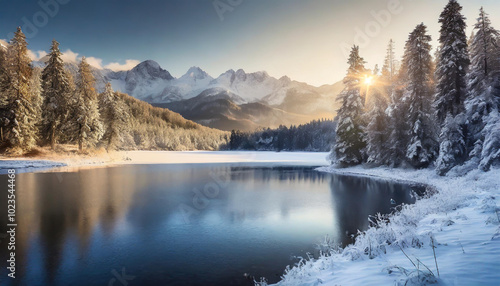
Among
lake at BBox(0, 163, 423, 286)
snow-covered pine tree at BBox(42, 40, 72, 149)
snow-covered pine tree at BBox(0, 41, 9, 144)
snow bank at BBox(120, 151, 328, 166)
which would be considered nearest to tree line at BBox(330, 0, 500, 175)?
lake at BBox(0, 163, 423, 286)

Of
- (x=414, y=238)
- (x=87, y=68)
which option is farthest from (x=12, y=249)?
(x=87, y=68)

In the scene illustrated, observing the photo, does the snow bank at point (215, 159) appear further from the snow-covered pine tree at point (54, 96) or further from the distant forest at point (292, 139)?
the distant forest at point (292, 139)

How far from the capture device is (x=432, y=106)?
1009 inches

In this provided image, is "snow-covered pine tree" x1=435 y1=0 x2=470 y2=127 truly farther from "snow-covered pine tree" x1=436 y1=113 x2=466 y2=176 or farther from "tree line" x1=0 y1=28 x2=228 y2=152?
"tree line" x1=0 y1=28 x2=228 y2=152

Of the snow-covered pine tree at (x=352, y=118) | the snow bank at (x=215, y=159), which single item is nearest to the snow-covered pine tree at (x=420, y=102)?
the snow-covered pine tree at (x=352, y=118)

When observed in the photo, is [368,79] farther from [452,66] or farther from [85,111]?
[85,111]

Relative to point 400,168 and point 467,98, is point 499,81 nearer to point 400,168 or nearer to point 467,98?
point 467,98

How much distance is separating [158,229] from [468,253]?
34.6 ft

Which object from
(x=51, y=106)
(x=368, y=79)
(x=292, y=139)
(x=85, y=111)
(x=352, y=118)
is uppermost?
(x=368, y=79)

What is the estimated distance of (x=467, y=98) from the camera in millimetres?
22281

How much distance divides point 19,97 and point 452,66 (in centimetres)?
5231

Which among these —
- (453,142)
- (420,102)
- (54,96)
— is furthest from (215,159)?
(453,142)

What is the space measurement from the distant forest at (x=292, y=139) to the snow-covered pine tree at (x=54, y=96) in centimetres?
10544

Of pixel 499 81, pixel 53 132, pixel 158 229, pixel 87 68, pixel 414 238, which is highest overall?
pixel 87 68
